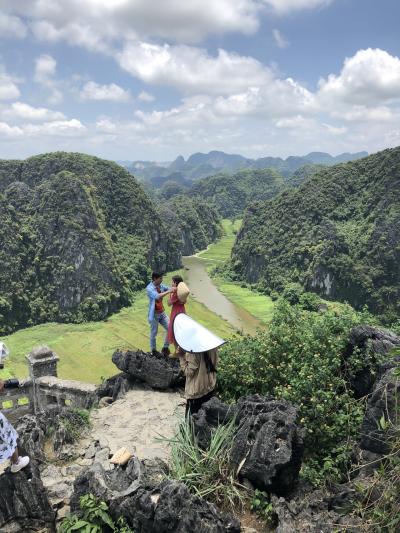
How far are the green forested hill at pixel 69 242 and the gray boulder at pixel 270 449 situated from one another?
53.1 meters

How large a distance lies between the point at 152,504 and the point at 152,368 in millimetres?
4232

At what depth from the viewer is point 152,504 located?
15.6 feet

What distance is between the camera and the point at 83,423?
7.67m

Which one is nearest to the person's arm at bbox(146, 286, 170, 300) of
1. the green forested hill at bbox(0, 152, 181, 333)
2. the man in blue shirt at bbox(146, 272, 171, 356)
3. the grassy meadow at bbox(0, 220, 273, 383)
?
the man in blue shirt at bbox(146, 272, 171, 356)

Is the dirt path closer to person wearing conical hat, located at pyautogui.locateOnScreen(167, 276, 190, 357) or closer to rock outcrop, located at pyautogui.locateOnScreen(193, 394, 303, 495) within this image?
person wearing conical hat, located at pyautogui.locateOnScreen(167, 276, 190, 357)

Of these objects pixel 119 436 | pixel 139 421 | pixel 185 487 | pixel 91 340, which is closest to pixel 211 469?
pixel 185 487

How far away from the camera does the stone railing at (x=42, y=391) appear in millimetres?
10062

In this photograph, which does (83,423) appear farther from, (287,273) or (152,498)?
(287,273)

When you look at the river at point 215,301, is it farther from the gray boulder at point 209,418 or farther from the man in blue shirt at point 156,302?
the gray boulder at point 209,418

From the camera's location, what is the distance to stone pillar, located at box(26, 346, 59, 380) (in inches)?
413

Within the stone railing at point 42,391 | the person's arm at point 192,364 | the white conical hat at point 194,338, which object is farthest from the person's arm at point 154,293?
the stone railing at point 42,391

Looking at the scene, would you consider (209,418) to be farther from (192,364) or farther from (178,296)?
(178,296)

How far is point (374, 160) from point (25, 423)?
298 ft

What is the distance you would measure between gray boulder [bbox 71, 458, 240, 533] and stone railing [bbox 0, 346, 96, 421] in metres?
4.62
